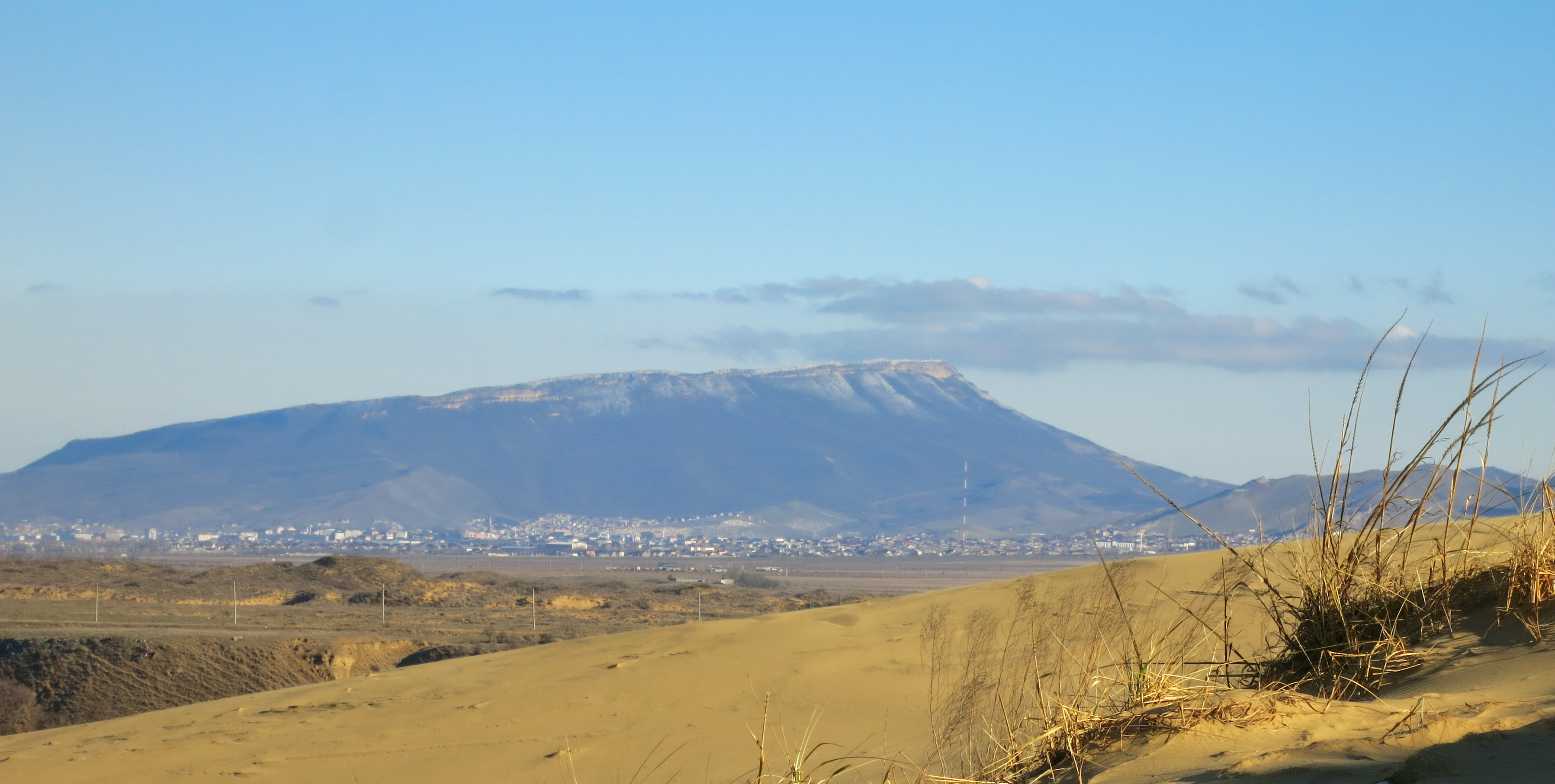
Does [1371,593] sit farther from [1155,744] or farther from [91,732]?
[91,732]

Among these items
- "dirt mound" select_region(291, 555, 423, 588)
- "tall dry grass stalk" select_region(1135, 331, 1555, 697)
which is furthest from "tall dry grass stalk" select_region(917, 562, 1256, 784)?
"dirt mound" select_region(291, 555, 423, 588)

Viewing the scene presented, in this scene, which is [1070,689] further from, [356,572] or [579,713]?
[356,572]

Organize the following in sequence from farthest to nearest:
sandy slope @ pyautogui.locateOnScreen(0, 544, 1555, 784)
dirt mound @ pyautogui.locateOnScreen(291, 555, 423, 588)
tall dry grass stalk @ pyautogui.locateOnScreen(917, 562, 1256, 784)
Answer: dirt mound @ pyautogui.locateOnScreen(291, 555, 423, 588), sandy slope @ pyautogui.locateOnScreen(0, 544, 1555, 784), tall dry grass stalk @ pyautogui.locateOnScreen(917, 562, 1256, 784)

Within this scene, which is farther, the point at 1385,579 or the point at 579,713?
the point at 579,713

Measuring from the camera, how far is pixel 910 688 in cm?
973

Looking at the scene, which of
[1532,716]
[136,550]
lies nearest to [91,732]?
[1532,716]

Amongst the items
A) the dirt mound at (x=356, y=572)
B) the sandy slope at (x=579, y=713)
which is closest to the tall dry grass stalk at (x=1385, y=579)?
the sandy slope at (x=579, y=713)

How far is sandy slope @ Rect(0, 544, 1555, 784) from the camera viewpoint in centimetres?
878

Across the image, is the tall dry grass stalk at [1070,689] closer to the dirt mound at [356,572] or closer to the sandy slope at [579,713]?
the sandy slope at [579,713]

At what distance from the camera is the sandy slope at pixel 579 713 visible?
8781 mm

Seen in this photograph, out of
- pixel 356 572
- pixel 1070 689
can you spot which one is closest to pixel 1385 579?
pixel 1070 689

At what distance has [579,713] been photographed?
992 cm

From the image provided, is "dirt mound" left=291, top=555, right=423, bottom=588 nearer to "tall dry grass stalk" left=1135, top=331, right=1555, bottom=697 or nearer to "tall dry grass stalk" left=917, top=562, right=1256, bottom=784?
"tall dry grass stalk" left=917, top=562, right=1256, bottom=784

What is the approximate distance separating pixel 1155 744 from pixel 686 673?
7.02m
